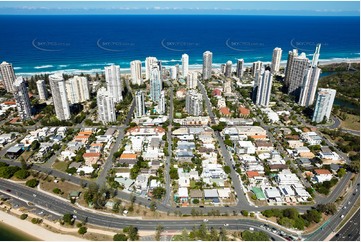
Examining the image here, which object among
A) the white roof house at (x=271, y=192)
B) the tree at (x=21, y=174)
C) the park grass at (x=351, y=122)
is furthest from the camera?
the park grass at (x=351, y=122)

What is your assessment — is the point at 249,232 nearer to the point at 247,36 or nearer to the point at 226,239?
the point at 226,239

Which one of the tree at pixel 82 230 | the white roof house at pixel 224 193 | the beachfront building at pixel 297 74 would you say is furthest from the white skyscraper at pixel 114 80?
the beachfront building at pixel 297 74

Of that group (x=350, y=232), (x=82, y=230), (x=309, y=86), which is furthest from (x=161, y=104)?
(x=350, y=232)

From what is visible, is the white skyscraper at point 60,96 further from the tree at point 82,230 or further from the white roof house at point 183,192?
the white roof house at point 183,192

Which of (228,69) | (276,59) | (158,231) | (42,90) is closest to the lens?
(158,231)

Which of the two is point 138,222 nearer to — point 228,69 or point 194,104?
point 194,104

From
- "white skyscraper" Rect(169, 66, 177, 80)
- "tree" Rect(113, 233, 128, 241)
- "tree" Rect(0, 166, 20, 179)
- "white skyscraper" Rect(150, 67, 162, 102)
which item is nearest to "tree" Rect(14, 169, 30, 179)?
"tree" Rect(0, 166, 20, 179)
